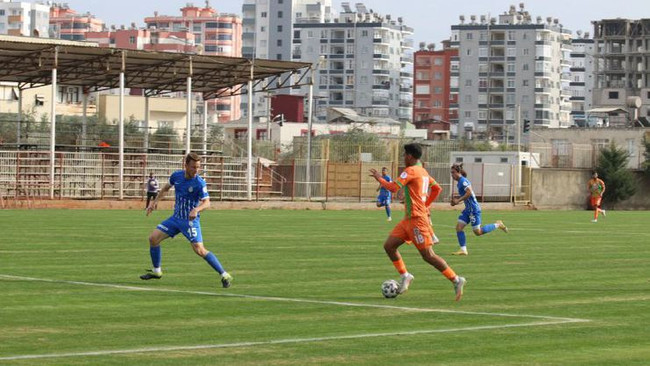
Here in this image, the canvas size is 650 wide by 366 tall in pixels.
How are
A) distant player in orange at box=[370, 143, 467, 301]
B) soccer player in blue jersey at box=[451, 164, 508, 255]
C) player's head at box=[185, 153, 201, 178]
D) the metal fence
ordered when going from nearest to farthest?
distant player in orange at box=[370, 143, 467, 301]
player's head at box=[185, 153, 201, 178]
soccer player in blue jersey at box=[451, 164, 508, 255]
the metal fence

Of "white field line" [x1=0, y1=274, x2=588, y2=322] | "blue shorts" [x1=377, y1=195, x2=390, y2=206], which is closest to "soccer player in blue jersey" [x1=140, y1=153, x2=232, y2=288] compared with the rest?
"white field line" [x1=0, y1=274, x2=588, y2=322]

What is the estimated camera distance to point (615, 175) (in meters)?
84.3

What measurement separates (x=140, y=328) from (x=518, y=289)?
7316 mm

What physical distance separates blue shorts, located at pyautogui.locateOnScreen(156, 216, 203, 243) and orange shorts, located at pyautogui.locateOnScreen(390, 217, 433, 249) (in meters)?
3.22

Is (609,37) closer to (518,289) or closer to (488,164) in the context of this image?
(488,164)

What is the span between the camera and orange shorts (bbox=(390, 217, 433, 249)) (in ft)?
56.6

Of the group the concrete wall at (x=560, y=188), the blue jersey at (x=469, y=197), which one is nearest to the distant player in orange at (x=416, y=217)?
the blue jersey at (x=469, y=197)

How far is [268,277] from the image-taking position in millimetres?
21031

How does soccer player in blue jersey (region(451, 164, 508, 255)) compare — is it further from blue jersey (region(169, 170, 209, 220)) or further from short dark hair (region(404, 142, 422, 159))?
short dark hair (region(404, 142, 422, 159))

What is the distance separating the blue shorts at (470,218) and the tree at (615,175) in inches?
2171

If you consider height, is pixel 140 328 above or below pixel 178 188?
below

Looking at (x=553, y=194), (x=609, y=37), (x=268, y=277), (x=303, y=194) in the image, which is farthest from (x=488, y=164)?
(x=609, y=37)

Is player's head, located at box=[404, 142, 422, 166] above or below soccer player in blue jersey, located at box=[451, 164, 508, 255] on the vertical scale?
above

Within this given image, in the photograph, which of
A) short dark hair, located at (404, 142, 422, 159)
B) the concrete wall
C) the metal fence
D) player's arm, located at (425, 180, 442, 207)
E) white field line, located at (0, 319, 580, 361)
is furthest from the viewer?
the concrete wall
